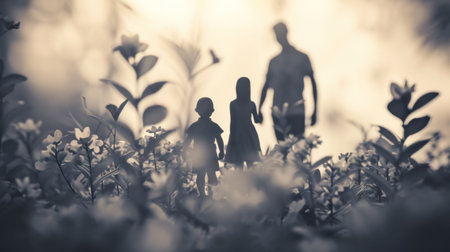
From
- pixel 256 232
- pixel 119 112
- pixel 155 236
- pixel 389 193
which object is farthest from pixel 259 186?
pixel 119 112

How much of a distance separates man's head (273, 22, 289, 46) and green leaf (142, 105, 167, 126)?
2.42 meters

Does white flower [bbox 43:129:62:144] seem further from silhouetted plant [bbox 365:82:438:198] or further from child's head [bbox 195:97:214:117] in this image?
child's head [bbox 195:97:214:117]

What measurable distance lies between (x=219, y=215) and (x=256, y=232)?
0.30 feet

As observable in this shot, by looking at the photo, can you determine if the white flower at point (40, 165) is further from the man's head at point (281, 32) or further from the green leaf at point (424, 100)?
the man's head at point (281, 32)

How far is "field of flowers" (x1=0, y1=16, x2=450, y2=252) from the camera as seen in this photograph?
0.58 metres

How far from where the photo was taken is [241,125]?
83.9 inches

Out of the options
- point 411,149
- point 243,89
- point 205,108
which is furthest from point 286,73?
point 411,149

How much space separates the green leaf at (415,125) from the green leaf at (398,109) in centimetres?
4

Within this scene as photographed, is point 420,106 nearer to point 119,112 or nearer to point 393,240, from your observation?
point 393,240

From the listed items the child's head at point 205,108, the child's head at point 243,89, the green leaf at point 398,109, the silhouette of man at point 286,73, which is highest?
the silhouette of man at point 286,73

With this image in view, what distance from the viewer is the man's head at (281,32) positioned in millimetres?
3115

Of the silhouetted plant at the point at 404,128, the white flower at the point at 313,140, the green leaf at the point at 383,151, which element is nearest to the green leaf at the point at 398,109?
the silhouetted plant at the point at 404,128

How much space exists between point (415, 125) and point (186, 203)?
74 centimetres

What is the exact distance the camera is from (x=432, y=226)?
1.88 ft
